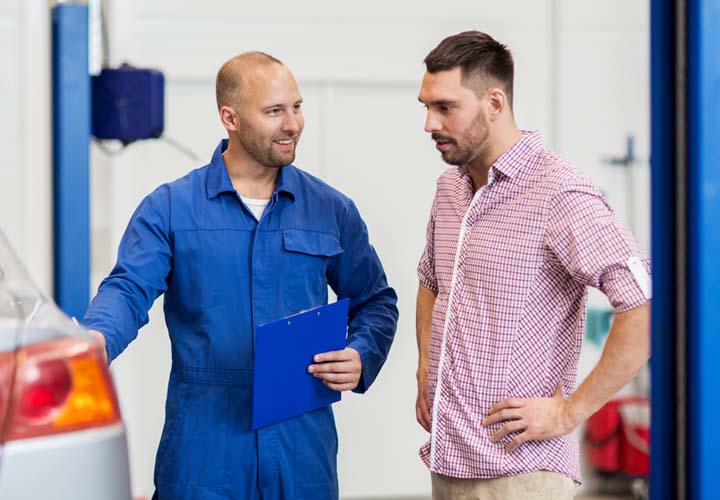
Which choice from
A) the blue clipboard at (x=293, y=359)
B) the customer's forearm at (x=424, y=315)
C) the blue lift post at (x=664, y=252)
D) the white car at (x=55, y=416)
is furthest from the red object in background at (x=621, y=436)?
the white car at (x=55, y=416)

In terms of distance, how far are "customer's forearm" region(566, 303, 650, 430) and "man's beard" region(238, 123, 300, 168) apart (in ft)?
3.12

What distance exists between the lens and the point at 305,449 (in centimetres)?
257

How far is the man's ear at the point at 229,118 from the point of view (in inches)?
106

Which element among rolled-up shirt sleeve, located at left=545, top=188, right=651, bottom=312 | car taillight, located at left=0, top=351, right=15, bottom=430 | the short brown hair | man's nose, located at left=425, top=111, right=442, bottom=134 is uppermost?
the short brown hair

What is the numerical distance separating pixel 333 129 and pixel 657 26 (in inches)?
168

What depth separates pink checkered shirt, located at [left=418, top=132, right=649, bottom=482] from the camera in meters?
2.13

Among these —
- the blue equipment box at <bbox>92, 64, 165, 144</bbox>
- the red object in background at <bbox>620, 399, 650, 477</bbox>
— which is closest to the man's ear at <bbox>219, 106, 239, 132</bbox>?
the blue equipment box at <bbox>92, 64, 165, 144</bbox>

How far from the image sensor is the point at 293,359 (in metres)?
2.44

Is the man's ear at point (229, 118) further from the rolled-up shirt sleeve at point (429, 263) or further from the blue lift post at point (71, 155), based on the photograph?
the blue lift post at point (71, 155)

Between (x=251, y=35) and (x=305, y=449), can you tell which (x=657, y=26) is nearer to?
(x=305, y=449)

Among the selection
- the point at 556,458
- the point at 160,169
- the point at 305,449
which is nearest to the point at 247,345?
the point at 305,449

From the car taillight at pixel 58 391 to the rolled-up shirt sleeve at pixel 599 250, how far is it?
0.97m

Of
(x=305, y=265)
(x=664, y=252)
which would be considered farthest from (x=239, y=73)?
(x=664, y=252)

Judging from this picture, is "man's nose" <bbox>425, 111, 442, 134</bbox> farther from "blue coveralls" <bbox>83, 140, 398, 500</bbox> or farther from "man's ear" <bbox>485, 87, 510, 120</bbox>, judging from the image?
"blue coveralls" <bbox>83, 140, 398, 500</bbox>
